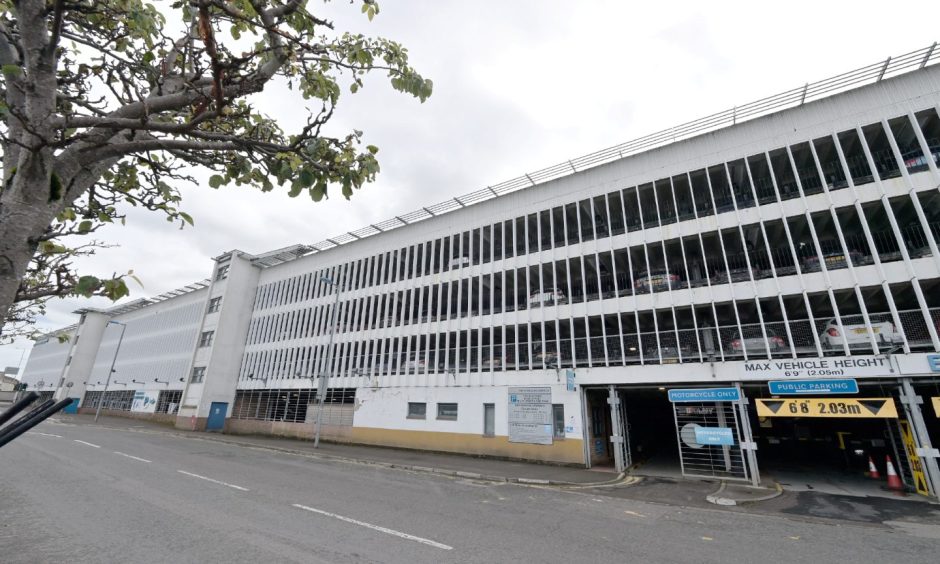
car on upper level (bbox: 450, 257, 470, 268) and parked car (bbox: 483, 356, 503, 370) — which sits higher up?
car on upper level (bbox: 450, 257, 470, 268)

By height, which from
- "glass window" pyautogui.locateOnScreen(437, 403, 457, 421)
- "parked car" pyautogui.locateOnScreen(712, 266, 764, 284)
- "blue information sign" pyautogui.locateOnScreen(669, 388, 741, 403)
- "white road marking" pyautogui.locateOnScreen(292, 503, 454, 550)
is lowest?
"white road marking" pyautogui.locateOnScreen(292, 503, 454, 550)

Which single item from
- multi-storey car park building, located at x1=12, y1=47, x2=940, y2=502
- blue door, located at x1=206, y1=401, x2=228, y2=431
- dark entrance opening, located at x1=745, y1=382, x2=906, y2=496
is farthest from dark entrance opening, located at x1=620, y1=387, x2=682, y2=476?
blue door, located at x1=206, y1=401, x2=228, y2=431

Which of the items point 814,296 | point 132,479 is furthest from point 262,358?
point 814,296

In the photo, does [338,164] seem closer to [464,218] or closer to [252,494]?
[252,494]

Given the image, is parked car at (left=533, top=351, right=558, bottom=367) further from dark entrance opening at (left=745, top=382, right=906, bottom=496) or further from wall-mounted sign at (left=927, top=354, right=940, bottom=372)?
wall-mounted sign at (left=927, top=354, right=940, bottom=372)

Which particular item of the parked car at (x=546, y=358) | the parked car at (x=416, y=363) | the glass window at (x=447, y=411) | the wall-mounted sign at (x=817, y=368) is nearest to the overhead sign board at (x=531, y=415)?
the parked car at (x=546, y=358)

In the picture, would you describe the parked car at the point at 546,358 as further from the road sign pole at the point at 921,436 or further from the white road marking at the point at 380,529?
the white road marking at the point at 380,529

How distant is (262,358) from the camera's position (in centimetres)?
3516

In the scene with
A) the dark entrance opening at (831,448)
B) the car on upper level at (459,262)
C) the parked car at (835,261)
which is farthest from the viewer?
the car on upper level at (459,262)

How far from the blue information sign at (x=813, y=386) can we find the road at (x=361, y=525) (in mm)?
5851

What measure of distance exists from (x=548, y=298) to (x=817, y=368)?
11125 millimetres

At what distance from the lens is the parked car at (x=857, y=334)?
13.8m

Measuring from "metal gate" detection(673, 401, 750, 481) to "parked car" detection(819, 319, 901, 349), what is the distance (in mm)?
4042

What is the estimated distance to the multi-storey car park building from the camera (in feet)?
47.5
